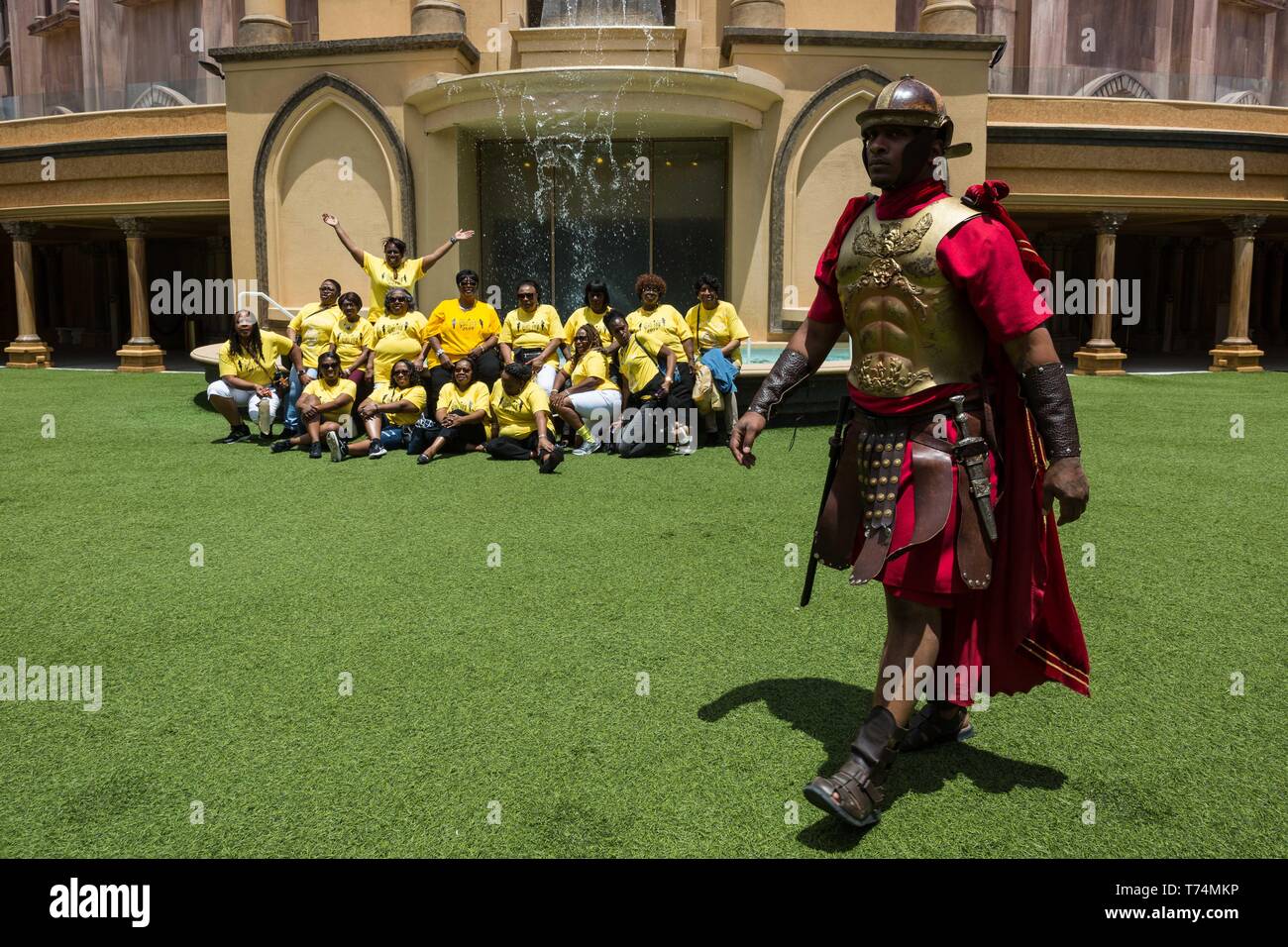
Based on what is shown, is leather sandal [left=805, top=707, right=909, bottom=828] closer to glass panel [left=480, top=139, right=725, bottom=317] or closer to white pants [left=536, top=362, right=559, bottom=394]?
white pants [left=536, top=362, right=559, bottom=394]

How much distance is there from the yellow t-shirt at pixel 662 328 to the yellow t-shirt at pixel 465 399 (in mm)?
1539

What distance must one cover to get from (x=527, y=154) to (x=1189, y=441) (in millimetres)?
10595

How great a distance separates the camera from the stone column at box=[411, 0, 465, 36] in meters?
15.2

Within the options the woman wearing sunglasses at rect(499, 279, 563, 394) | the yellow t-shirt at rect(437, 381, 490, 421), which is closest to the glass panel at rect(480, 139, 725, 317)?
the woman wearing sunglasses at rect(499, 279, 563, 394)

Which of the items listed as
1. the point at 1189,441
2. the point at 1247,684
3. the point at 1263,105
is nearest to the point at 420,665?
the point at 1247,684

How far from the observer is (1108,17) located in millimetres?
24797

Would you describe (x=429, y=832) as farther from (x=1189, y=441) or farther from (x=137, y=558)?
(x=1189, y=441)

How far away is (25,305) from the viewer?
66.8 ft

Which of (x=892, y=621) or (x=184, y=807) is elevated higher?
(x=892, y=621)

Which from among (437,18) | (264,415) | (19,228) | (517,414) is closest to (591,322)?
(517,414)

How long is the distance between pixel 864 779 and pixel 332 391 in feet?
26.2

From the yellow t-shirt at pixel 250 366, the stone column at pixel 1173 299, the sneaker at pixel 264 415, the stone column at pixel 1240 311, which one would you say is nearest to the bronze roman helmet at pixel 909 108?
the sneaker at pixel 264 415

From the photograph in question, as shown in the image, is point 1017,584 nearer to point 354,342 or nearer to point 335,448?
point 335,448

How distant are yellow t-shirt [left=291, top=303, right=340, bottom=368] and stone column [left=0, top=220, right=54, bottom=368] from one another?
42.2 feet
